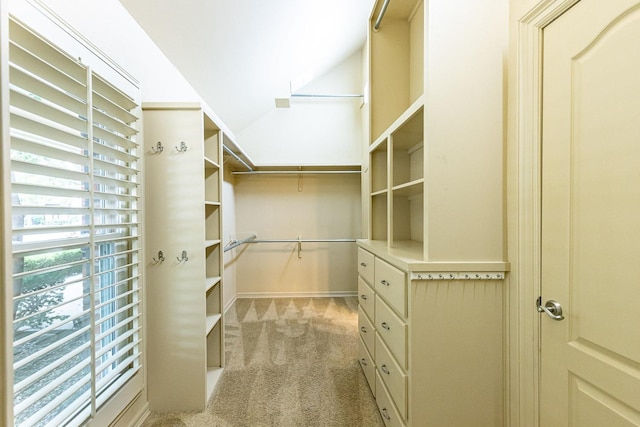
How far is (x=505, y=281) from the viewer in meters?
1.17

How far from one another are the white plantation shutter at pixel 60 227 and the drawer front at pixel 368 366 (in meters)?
1.46

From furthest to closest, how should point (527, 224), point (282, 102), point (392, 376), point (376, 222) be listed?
point (282, 102)
point (376, 222)
point (392, 376)
point (527, 224)

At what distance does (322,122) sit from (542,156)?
3173 millimetres

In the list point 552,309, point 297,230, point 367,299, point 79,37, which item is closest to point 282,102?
point 297,230

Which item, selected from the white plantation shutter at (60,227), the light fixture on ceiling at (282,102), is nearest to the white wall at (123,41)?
the white plantation shutter at (60,227)

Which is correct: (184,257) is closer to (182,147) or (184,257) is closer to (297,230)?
(182,147)

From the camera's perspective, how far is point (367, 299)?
6.25ft

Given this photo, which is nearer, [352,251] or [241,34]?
[241,34]

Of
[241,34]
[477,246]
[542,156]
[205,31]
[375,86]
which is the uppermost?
[241,34]

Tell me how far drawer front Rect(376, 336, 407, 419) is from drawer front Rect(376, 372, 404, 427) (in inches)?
1.6

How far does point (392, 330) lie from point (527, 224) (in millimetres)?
795

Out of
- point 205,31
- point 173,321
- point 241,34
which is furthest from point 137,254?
point 241,34

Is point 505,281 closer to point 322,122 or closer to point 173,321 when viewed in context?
point 173,321

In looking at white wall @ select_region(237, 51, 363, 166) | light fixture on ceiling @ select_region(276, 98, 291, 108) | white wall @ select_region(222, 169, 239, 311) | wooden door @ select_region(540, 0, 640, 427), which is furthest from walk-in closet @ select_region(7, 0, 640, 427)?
white wall @ select_region(237, 51, 363, 166)
